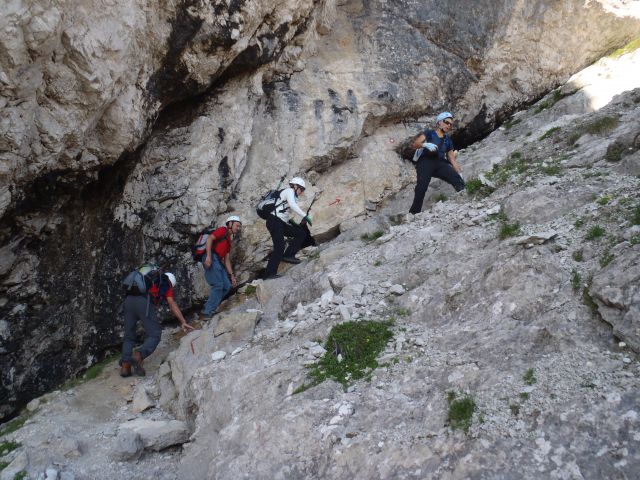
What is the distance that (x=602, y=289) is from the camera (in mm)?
6812

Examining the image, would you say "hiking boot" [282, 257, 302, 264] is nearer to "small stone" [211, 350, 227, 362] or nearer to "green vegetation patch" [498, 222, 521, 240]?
"small stone" [211, 350, 227, 362]

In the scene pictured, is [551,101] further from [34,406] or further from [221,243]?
[34,406]

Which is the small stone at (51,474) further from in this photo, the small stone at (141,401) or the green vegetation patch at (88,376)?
the green vegetation patch at (88,376)

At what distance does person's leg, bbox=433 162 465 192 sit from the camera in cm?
1260

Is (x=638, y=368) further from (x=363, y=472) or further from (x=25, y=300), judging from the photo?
(x=25, y=300)

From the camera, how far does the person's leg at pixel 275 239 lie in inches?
485

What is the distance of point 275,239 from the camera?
12422mm

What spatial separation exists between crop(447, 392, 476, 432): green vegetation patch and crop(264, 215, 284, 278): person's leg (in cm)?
678

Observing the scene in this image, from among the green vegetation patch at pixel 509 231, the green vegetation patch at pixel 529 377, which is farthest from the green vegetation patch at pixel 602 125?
the green vegetation patch at pixel 529 377

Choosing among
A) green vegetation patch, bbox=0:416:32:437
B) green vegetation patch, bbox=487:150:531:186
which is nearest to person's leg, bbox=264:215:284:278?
green vegetation patch, bbox=487:150:531:186

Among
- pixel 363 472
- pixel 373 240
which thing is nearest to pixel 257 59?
pixel 373 240

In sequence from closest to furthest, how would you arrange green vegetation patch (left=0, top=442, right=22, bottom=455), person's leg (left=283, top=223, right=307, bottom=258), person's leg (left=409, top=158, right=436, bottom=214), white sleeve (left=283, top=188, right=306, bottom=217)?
green vegetation patch (left=0, top=442, right=22, bottom=455) < white sleeve (left=283, top=188, right=306, bottom=217) < person's leg (left=409, top=158, right=436, bottom=214) < person's leg (left=283, top=223, right=307, bottom=258)

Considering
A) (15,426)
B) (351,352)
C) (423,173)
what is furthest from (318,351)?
(423,173)

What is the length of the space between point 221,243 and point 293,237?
5.53 feet
